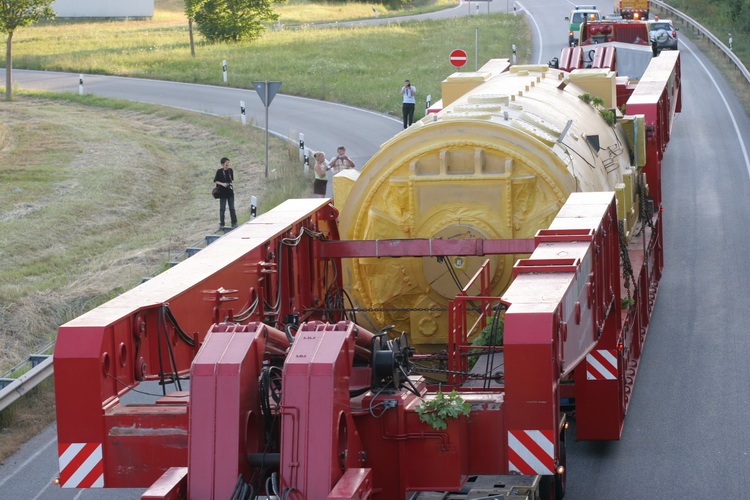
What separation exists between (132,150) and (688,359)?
20.1 metres

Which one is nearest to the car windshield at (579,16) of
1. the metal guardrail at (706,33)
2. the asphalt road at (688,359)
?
the metal guardrail at (706,33)

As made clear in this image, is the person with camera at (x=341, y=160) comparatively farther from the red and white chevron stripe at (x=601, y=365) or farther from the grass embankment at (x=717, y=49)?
the grass embankment at (x=717, y=49)

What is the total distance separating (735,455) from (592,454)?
151 centimetres

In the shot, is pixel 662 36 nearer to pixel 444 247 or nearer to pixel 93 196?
pixel 93 196

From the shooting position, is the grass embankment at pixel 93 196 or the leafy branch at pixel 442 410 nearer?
the leafy branch at pixel 442 410

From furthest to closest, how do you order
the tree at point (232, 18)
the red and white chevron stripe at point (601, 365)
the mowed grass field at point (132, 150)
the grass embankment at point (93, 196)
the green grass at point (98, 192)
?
the tree at point (232, 18), the mowed grass field at point (132, 150), the green grass at point (98, 192), the grass embankment at point (93, 196), the red and white chevron stripe at point (601, 365)

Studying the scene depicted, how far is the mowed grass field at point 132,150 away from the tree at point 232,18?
754 millimetres

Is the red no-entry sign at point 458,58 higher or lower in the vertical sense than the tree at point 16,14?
lower

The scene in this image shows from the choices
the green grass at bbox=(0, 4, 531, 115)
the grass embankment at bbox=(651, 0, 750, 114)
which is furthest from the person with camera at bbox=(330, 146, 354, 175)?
the grass embankment at bbox=(651, 0, 750, 114)

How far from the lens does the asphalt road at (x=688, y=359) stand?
40.9 ft

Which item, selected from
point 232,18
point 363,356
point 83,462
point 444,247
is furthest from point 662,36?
point 83,462

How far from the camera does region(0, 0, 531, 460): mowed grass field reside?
19484mm

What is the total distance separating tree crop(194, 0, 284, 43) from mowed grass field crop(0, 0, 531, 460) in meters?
0.75

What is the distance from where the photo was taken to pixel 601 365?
12.4m
